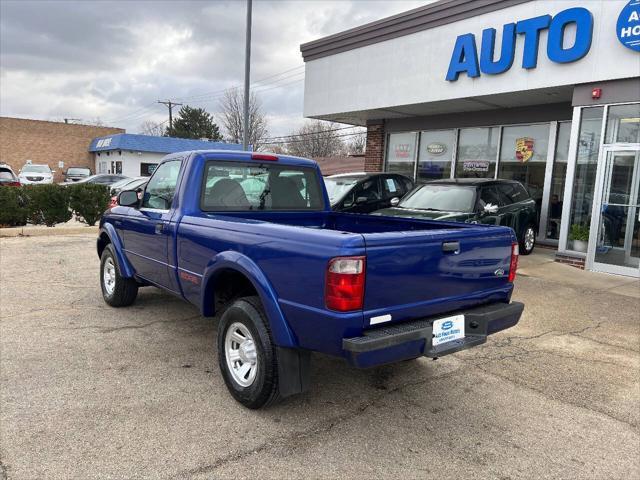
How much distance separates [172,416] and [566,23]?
960 centimetres

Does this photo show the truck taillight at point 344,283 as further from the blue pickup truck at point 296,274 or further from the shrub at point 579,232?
the shrub at point 579,232

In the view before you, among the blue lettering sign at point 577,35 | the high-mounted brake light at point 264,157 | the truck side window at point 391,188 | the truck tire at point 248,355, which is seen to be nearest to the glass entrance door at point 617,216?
the blue lettering sign at point 577,35

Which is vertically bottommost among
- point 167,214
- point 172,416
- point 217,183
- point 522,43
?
point 172,416

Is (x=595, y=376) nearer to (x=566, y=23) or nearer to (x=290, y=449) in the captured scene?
(x=290, y=449)

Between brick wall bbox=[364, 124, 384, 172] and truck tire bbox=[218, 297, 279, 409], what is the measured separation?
12339 millimetres

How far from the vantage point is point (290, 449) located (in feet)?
9.86

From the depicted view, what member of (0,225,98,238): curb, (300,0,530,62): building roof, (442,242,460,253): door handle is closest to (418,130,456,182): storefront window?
(300,0,530,62): building roof

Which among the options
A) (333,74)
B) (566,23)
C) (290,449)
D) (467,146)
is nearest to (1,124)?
(333,74)

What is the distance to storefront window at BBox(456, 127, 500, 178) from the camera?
42.0 feet

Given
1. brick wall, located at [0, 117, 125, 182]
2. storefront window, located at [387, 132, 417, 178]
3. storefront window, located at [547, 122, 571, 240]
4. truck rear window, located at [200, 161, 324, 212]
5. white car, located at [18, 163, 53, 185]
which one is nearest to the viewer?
truck rear window, located at [200, 161, 324, 212]

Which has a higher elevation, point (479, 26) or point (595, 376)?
point (479, 26)

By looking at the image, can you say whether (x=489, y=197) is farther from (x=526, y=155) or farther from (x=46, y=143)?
(x=46, y=143)

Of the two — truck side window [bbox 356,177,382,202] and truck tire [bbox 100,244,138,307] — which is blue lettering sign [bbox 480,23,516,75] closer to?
truck side window [bbox 356,177,382,202]

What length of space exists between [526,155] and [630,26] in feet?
13.6
